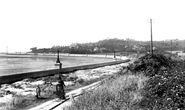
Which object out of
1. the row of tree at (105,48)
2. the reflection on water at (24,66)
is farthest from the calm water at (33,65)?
the row of tree at (105,48)

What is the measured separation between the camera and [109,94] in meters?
8.48

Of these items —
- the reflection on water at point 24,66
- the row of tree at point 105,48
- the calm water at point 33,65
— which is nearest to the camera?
the reflection on water at point 24,66

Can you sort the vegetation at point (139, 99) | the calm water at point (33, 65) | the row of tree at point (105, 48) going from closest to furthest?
1. the vegetation at point (139, 99)
2. the calm water at point (33, 65)
3. the row of tree at point (105, 48)

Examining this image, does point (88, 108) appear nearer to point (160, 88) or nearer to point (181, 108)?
point (181, 108)

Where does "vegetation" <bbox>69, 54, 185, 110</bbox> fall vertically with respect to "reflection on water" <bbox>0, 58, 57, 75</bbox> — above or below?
above

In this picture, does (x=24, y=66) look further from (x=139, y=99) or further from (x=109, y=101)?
(x=139, y=99)

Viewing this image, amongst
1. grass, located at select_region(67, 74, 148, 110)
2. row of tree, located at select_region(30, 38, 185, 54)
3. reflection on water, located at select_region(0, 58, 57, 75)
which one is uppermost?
row of tree, located at select_region(30, 38, 185, 54)

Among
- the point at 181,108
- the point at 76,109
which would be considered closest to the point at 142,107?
the point at 181,108

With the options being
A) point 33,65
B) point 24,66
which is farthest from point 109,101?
point 33,65

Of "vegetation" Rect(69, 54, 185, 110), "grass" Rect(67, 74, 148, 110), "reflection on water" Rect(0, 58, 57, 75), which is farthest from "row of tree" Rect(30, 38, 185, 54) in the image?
"grass" Rect(67, 74, 148, 110)

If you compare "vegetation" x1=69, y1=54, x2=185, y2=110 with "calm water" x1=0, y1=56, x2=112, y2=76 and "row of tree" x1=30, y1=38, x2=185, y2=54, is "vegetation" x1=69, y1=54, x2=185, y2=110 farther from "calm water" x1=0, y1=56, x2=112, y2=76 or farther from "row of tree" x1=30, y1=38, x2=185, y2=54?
"row of tree" x1=30, y1=38, x2=185, y2=54

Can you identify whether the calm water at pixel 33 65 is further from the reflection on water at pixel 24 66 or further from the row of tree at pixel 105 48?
the row of tree at pixel 105 48

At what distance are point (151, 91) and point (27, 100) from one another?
706 cm

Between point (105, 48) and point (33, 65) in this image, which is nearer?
point (33, 65)
